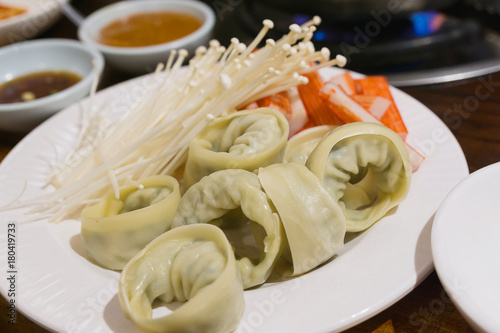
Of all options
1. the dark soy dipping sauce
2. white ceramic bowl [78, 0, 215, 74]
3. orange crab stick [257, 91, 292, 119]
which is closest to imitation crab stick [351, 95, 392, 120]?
orange crab stick [257, 91, 292, 119]

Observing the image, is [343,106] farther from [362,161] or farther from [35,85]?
[35,85]

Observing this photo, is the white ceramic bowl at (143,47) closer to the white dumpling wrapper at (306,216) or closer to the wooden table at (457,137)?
the wooden table at (457,137)

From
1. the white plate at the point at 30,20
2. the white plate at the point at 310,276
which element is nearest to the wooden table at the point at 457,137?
the white plate at the point at 310,276

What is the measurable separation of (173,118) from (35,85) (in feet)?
4.33

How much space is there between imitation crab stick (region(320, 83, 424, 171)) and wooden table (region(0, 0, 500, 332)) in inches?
21.0

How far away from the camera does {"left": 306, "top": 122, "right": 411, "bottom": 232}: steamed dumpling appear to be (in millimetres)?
1475

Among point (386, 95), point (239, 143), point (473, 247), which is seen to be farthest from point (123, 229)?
point (386, 95)

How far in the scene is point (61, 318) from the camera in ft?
4.16

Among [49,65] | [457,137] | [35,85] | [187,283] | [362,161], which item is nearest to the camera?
[187,283]

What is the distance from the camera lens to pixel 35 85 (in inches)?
107

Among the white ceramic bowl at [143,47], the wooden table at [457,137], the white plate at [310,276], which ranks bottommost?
the wooden table at [457,137]

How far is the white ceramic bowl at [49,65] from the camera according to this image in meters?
2.42

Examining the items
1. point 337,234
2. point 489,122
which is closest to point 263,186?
point 337,234

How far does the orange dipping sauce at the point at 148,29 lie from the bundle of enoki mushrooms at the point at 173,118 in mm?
1104
